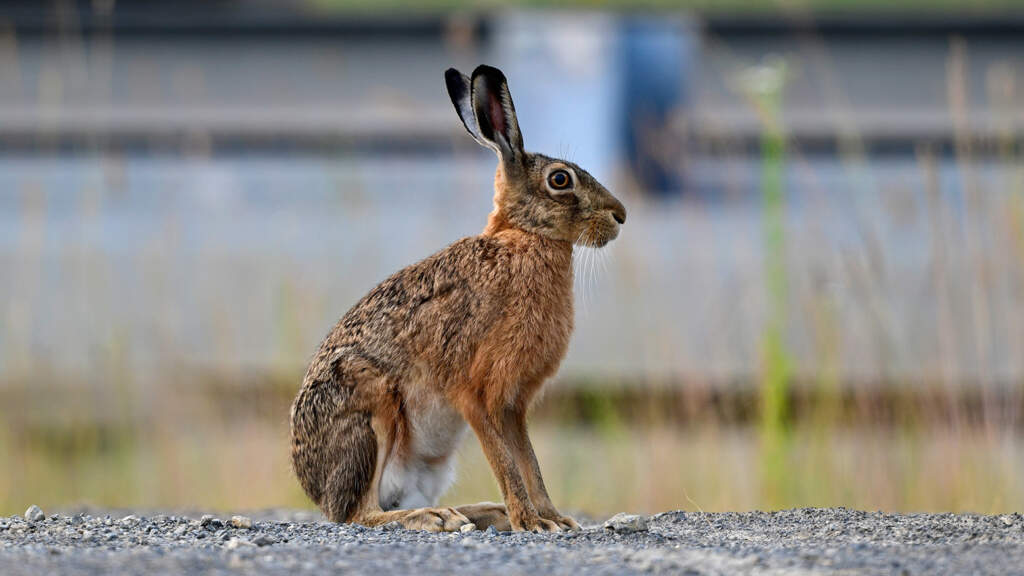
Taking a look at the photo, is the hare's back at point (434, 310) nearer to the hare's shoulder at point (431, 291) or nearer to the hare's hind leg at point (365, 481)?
the hare's shoulder at point (431, 291)

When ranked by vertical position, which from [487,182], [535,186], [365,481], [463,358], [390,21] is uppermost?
[390,21]

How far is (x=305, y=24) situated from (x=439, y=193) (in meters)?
2.18

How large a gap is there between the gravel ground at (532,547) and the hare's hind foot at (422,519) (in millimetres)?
89

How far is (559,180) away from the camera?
3607 millimetres

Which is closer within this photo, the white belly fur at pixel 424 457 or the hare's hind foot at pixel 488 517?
the white belly fur at pixel 424 457

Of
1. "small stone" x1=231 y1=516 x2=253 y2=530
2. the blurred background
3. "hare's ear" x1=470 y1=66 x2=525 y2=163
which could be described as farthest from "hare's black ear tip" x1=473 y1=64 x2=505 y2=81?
"small stone" x1=231 y1=516 x2=253 y2=530

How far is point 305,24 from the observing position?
9.21 meters

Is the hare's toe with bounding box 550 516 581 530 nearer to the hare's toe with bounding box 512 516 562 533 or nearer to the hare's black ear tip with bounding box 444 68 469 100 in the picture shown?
the hare's toe with bounding box 512 516 562 533

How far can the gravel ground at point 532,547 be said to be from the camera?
98.0 inches

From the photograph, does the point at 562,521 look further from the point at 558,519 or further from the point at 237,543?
the point at 237,543

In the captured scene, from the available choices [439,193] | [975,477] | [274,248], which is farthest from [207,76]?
[975,477]

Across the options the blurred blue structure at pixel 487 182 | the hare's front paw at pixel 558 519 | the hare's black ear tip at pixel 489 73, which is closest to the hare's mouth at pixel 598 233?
the hare's black ear tip at pixel 489 73

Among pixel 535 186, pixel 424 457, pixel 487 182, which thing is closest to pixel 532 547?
pixel 424 457

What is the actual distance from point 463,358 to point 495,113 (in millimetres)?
709
